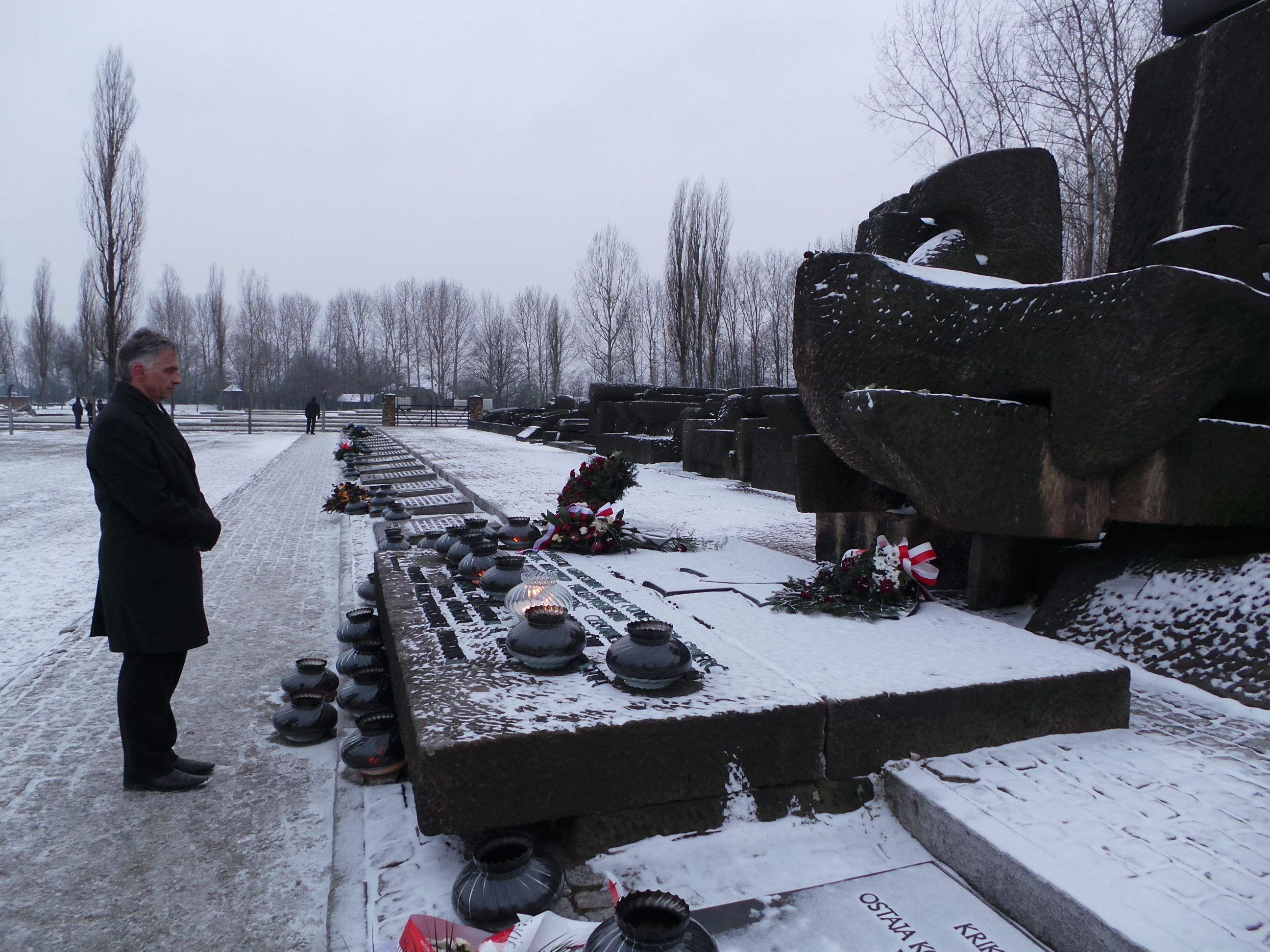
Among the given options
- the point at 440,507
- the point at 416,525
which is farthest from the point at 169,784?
the point at 440,507

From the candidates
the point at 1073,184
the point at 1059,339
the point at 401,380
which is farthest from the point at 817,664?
the point at 401,380

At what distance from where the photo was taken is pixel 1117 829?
1949mm

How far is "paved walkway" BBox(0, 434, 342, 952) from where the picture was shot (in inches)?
74.8

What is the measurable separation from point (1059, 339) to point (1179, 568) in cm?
113

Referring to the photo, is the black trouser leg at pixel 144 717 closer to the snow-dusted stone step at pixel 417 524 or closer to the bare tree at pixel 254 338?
the snow-dusted stone step at pixel 417 524

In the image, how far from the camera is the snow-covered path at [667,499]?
6.07 m

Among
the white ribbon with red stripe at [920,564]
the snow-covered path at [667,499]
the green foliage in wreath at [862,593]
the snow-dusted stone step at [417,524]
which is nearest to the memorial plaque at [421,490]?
the snow-covered path at [667,499]

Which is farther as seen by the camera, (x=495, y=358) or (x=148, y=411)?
(x=495, y=358)

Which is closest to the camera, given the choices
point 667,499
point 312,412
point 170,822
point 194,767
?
point 170,822

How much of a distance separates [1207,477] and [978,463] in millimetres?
939

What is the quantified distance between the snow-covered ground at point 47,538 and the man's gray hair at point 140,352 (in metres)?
1.94

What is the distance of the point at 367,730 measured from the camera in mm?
2758

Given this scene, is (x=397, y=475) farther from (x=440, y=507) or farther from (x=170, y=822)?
(x=170, y=822)

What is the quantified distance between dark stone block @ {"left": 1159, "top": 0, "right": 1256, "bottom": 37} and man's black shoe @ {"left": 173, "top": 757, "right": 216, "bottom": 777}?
5.68 metres
